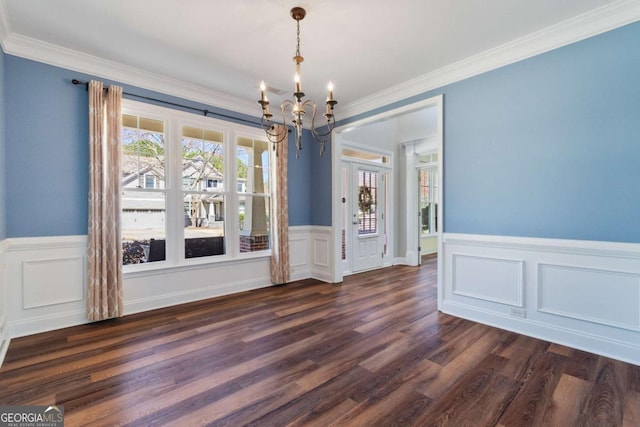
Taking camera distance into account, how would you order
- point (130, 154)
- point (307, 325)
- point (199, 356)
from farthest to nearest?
point (130, 154) < point (307, 325) < point (199, 356)

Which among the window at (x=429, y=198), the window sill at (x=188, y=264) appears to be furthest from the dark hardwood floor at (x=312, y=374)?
the window at (x=429, y=198)

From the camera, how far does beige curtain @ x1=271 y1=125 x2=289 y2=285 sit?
186 inches

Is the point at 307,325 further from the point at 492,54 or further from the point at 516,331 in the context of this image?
the point at 492,54

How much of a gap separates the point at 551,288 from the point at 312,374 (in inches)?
92.3

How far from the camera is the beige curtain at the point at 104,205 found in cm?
318

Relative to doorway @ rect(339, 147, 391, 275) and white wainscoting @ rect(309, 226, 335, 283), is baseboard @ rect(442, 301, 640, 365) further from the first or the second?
doorway @ rect(339, 147, 391, 275)

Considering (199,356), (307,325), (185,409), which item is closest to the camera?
(185,409)

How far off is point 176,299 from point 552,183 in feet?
14.4

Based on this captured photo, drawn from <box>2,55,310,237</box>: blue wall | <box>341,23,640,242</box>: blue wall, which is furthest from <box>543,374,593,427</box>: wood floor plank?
<box>2,55,310,237</box>: blue wall

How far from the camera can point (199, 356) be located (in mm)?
2502

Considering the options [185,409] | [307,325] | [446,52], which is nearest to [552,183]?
[446,52]

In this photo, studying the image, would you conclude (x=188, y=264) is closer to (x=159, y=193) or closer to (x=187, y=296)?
(x=187, y=296)

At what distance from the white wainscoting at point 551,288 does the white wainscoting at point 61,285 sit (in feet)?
10.6

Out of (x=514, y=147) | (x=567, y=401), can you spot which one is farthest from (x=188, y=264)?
(x=514, y=147)
